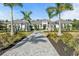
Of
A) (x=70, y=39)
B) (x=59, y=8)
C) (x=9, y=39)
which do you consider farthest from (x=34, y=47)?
(x=59, y=8)

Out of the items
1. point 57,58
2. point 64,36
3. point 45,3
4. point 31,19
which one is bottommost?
point 57,58

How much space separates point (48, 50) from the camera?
9.98 ft

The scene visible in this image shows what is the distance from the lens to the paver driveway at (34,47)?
302 centimetres

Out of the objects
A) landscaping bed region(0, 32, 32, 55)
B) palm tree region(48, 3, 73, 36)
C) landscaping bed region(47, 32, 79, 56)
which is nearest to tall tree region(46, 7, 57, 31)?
palm tree region(48, 3, 73, 36)

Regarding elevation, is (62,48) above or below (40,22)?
below

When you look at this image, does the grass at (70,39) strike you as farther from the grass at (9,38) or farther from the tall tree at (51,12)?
the grass at (9,38)

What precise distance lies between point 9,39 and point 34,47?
334mm

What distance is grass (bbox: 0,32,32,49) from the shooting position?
3055 mm

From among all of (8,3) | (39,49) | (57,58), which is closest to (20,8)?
(8,3)

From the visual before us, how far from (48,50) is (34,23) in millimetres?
385

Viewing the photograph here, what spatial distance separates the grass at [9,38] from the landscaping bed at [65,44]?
0.35 meters

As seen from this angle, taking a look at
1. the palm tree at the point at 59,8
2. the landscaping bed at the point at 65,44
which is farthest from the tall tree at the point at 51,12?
the landscaping bed at the point at 65,44

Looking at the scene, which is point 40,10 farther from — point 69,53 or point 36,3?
point 69,53

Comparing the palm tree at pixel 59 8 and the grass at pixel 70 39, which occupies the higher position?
the palm tree at pixel 59 8
